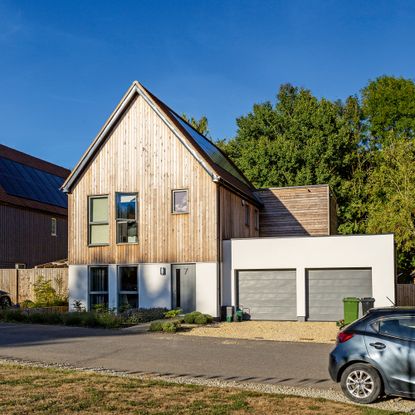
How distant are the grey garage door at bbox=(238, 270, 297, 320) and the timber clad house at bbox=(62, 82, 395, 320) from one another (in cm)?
4

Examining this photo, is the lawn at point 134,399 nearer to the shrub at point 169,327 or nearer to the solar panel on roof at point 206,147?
the shrub at point 169,327

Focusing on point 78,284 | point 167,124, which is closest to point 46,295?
Answer: point 78,284

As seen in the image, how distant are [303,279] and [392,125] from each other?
27993mm

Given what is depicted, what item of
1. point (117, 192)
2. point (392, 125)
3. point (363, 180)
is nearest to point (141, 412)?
point (117, 192)

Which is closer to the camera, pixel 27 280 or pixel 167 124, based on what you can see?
pixel 167 124

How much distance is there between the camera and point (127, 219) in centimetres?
2633

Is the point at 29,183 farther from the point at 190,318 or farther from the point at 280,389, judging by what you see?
the point at 280,389

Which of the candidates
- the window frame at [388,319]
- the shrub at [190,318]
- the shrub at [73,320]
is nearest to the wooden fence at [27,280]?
the shrub at [73,320]

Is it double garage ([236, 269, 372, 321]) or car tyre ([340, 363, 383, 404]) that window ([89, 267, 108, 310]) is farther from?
car tyre ([340, 363, 383, 404])

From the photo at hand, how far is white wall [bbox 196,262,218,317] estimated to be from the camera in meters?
24.5

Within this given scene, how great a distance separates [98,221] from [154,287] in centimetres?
411

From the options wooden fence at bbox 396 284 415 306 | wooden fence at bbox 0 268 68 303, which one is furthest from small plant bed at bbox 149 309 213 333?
wooden fence at bbox 396 284 415 306

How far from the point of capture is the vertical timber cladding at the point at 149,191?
985 inches

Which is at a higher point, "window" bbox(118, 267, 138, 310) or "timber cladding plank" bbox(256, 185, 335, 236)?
"timber cladding plank" bbox(256, 185, 335, 236)
